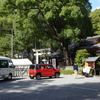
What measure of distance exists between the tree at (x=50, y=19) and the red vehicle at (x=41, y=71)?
23.7 ft

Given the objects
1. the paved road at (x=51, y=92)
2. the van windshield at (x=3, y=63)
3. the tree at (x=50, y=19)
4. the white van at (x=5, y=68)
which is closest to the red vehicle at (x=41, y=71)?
the white van at (x=5, y=68)

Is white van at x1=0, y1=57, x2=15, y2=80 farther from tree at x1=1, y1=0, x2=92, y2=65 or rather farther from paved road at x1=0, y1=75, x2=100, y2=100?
tree at x1=1, y1=0, x2=92, y2=65

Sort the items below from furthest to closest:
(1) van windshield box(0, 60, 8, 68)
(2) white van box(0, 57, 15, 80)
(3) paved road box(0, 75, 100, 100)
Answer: (1) van windshield box(0, 60, 8, 68), (2) white van box(0, 57, 15, 80), (3) paved road box(0, 75, 100, 100)

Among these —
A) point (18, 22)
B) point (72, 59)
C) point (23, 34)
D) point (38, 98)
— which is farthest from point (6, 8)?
point (38, 98)

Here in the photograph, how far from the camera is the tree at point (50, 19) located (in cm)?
2677

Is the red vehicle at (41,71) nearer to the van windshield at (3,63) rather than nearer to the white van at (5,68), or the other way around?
the white van at (5,68)

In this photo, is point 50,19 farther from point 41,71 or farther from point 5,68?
point 5,68

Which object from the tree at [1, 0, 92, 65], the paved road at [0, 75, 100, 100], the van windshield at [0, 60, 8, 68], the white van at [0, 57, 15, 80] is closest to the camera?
the paved road at [0, 75, 100, 100]

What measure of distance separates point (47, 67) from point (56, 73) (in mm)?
1405

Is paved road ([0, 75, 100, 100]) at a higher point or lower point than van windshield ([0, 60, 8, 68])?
lower

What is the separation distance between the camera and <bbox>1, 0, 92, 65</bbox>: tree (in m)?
26.8

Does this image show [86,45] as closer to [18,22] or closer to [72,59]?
[72,59]

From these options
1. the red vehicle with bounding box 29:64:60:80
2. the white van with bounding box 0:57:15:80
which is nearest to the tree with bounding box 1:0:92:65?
the red vehicle with bounding box 29:64:60:80

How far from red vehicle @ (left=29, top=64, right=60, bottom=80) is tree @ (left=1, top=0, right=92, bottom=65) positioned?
285 inches
